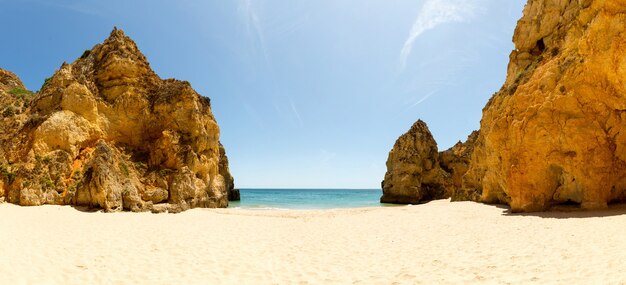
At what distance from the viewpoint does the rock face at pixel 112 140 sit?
19172 millimetres

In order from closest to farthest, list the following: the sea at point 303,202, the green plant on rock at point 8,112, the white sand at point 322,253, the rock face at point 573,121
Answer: the white sand at point 322,253 → the rock face at point 573,121 → the green plant on rock at point 8,112 → the sea at point 303,202

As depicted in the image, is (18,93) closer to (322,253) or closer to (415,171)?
(322,253)

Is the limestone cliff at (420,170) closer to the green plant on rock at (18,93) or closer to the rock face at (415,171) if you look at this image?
the rock face at (415,171)

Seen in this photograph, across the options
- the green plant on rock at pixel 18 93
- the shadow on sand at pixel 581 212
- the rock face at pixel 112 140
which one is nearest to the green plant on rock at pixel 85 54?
the rock face at pixel 112 140

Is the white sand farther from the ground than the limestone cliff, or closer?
closer

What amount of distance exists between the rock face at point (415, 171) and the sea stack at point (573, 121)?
100ft

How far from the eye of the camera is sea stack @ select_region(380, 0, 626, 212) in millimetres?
13586

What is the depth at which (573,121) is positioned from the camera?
14844 millimetres

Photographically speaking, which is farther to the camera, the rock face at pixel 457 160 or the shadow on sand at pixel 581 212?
the rock face at pixel 457 160

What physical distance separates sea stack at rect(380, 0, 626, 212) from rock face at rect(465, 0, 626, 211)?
0.11ft

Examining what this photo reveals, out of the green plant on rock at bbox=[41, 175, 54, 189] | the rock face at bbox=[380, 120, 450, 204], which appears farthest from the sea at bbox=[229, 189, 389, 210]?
the green plant on rock at bbox=[41, 175, 54, 189]

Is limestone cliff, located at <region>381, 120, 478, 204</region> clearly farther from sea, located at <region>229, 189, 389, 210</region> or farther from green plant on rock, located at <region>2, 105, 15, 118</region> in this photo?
green plant on rock, located at <region>2, 105, 15, 118</region>

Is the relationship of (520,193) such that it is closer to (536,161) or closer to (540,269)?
(536,161)

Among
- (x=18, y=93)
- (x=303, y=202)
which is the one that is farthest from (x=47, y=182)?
(x=303, y=202)
